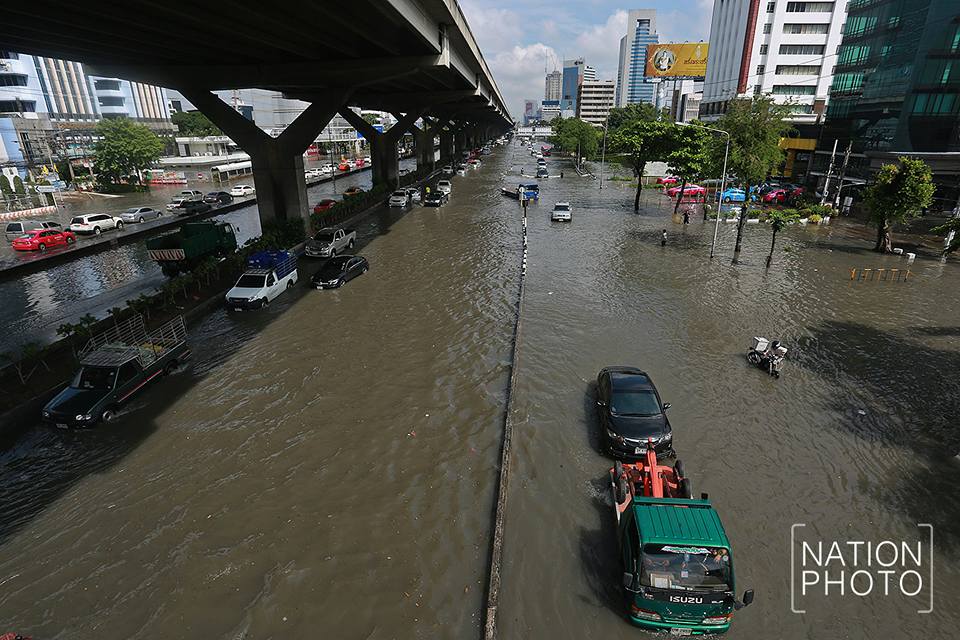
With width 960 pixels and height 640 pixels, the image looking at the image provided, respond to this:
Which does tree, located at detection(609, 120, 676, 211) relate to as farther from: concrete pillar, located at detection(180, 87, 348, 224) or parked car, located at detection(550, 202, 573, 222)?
concrete pillar, located at detection(180, 87, 348, 224)

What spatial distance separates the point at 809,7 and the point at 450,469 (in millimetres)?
94565

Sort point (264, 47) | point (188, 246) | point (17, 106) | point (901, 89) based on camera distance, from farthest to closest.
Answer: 1. point (17, 106)
2. point (901, 89)
3. point (264, 47)
4. point (188, 246)

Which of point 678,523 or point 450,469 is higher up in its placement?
point 678,523

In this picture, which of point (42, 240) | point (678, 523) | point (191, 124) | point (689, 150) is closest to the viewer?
point (678, 523)

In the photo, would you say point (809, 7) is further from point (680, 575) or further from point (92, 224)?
point (680, 575)

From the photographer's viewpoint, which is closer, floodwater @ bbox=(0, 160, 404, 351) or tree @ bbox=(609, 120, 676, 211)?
floodwater @ bbox=(0, 160, 404, 351)

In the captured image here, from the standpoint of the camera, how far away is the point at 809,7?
2891 inches

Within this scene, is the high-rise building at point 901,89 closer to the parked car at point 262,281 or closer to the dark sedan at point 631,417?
the dark sedan at point 631,417

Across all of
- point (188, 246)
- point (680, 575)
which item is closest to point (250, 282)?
point (188, 246)

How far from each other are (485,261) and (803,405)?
58.9 ft

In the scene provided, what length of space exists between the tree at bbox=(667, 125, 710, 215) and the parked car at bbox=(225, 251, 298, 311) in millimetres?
A: 29195

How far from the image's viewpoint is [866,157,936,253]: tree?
85.0 ft

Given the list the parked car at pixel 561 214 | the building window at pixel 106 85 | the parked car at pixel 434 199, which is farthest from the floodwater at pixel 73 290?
the building window at pixel 106 85

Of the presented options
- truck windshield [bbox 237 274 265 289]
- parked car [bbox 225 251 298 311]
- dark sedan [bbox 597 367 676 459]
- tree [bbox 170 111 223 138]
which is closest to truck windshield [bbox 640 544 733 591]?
dark sedan [bbox 597 367 676 459]
